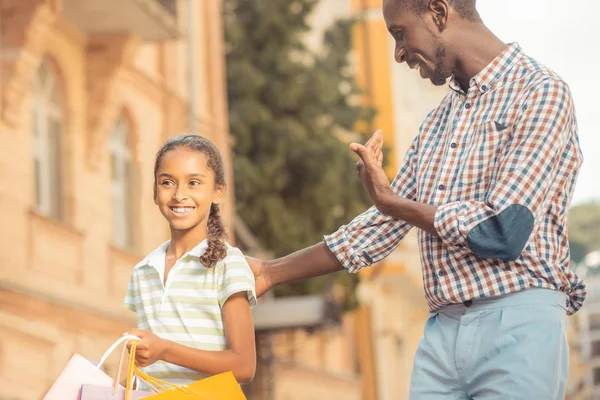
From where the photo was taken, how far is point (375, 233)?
14.7ft

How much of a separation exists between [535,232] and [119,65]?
14085 mm

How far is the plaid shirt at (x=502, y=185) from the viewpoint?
3.87m

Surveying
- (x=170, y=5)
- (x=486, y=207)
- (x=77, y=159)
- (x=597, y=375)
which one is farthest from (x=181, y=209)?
(x=597, y=375)

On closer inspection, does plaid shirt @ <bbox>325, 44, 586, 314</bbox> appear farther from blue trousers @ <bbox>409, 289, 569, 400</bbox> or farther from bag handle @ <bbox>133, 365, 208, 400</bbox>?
bag handle @ <bbox>133, 365, 208, 400</bbox>

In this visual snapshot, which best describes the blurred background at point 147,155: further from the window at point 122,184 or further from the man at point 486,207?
the man at point 486,207

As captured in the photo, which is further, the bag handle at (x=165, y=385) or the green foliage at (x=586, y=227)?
the green foliage at (x=586, y=227)

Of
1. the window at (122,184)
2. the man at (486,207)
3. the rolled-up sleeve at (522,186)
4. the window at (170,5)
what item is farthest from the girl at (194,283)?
the window at (122,184)

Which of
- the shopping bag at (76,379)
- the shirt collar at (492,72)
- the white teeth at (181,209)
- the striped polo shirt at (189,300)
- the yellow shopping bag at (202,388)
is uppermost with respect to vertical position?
the shirt collar at (492,72)

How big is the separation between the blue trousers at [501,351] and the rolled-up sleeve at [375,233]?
436 mm

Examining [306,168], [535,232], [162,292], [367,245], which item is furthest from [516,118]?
[306,168]

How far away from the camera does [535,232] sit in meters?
3.96

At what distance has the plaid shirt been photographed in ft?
12.7

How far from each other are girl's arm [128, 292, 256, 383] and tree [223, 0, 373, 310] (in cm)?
1986

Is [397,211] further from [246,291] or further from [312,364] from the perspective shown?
[312,364]
